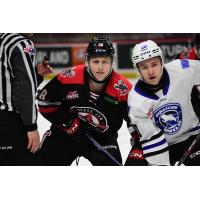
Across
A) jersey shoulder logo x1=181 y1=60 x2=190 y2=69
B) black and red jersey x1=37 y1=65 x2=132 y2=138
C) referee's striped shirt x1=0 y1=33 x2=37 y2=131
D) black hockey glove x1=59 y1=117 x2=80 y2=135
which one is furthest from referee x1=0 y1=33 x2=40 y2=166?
jersey shoulder logo x1=181 y1=60 x2=190 y2=69

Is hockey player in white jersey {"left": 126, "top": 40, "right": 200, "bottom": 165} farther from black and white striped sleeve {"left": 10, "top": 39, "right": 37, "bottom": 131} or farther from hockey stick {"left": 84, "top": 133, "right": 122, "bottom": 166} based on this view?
black and white striped sleeve {"left": 10, "top": 39, "right": 37, "bottom": 131}

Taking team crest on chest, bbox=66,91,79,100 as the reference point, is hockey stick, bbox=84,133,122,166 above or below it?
below

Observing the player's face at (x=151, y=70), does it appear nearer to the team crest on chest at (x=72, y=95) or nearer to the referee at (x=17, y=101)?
the team crest on chest at (x=72, y=95)

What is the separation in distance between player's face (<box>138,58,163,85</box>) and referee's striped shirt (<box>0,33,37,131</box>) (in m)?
0.56

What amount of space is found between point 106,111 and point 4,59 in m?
0.72

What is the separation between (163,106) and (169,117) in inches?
2.7

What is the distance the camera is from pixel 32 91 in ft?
6.23

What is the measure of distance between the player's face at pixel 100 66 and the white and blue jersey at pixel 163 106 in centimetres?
19

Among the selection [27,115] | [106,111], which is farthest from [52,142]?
[27,115]

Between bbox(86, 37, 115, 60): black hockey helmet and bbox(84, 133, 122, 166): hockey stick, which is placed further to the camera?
bbox(84, 133, 122, 166): hockey stick

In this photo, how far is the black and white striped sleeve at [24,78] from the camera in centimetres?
184

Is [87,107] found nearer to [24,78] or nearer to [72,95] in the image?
[72,95]

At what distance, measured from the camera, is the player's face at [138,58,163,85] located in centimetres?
204

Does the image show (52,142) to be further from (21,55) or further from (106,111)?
(21,55)
